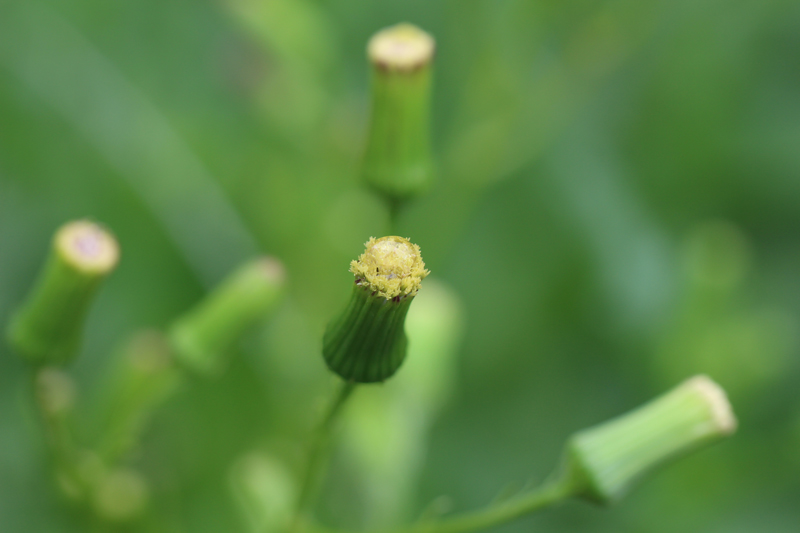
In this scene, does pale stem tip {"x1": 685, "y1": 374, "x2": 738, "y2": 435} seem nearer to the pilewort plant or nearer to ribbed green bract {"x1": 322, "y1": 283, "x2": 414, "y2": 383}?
the pilewort plant

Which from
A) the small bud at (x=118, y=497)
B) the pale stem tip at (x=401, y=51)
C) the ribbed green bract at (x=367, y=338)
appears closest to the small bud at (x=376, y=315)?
the ribbed green bract at (x=367, y=338)

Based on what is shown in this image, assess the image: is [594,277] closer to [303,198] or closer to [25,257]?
[303,198]

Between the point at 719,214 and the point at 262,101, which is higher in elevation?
the point at 262,101

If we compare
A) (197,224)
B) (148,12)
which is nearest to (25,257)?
(197,224)

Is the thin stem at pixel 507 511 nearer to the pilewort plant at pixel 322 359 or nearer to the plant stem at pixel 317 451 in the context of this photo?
the pilewort plant at pixel 322 359

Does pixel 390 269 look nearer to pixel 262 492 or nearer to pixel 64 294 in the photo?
pixel 64 294

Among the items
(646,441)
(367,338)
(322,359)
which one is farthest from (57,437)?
(646,441)
